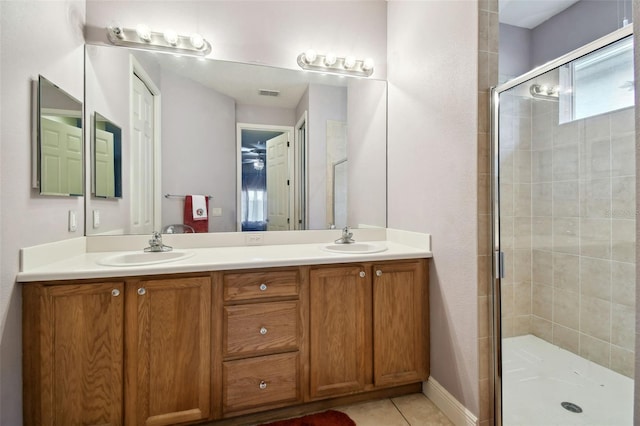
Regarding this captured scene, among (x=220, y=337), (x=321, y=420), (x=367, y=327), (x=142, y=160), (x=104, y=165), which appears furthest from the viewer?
(x=142, y=160)

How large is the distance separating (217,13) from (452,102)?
1643mm

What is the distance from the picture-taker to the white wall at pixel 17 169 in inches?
43.8

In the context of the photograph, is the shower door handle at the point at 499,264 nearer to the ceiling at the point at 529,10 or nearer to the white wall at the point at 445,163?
the white wall at the point at 445,163

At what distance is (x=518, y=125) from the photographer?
1.86m

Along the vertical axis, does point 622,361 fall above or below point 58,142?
below

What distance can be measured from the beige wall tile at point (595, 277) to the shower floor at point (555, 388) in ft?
1.44

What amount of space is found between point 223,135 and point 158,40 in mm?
683

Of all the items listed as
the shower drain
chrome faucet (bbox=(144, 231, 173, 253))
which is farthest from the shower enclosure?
chrome faucet (bbox=(144, 231, 173, 253))

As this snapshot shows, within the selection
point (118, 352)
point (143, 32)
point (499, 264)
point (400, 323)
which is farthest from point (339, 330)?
point (143, 32)

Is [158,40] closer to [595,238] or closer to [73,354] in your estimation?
[73,354]

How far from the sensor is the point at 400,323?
1.71 meters

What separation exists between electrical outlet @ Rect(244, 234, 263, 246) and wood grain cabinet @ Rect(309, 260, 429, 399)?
64cm

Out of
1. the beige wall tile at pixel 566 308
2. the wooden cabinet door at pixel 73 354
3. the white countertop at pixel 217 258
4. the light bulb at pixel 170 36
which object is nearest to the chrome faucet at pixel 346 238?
the white countertop at pixel 217 258

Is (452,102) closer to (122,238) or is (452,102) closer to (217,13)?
(217,13)
